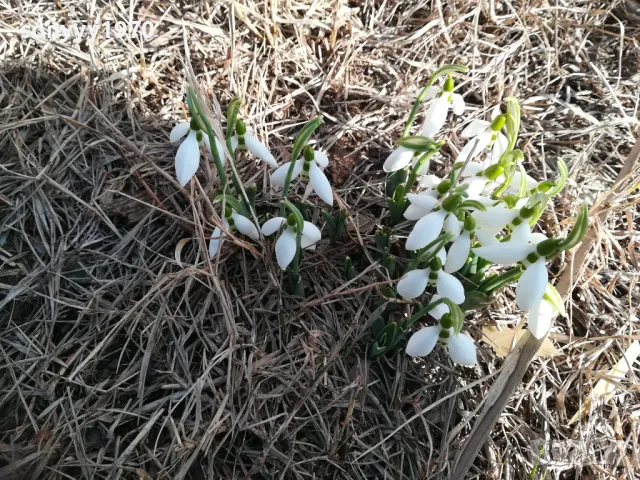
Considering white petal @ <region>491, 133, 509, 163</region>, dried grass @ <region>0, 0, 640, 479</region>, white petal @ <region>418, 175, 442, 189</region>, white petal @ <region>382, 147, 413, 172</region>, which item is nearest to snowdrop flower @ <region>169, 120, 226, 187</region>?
dried grass @ <region>0, 0, 640, 479</region>

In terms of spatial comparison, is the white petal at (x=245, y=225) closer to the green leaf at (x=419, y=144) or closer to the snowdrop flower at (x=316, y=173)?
the snowdrop flower at (x=316, y=173)

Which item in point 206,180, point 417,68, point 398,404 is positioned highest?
point 417,68

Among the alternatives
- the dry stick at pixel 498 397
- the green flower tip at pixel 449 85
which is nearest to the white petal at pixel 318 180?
the green flower tip at pixel 449 85

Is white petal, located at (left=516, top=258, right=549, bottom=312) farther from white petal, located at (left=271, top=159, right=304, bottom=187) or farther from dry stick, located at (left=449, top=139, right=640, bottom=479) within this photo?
white petal, located at (left=271, top=159, right=304, bottom=187)

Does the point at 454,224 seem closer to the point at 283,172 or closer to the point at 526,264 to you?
the point at 526,264

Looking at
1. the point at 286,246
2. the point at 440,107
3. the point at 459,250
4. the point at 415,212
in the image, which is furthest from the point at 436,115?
the point at 286,246

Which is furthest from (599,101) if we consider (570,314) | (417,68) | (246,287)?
(246,287)

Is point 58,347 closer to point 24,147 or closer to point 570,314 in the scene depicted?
point 24,147
